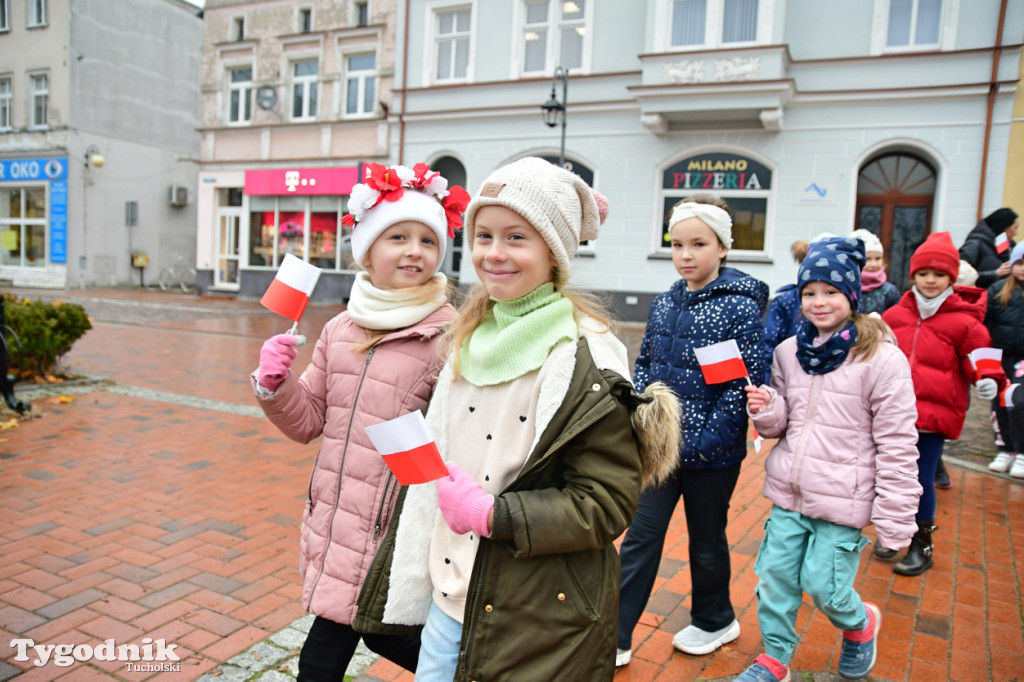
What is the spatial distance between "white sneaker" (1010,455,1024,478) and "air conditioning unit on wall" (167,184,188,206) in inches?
1027

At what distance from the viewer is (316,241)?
1964 centimetres

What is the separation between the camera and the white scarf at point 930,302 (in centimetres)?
378

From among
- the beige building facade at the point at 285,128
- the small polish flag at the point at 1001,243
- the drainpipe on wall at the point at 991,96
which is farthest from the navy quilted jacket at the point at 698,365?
the beige building facade at the point at 285,128

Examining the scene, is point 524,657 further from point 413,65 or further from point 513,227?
point 413,65

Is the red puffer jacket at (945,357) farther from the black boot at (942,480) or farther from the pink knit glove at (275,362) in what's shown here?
the pink knit glove at (275,362)

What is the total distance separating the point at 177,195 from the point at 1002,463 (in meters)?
26.0

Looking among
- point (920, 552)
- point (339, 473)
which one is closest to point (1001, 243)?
point (920, 552)

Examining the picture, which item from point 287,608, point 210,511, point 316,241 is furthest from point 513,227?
point 316,241

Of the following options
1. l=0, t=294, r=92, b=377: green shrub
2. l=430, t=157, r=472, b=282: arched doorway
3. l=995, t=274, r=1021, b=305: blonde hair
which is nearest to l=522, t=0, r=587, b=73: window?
l=430, t=157, r=472, b=282: arched doorway

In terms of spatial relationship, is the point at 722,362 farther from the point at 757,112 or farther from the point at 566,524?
the point at 757,112

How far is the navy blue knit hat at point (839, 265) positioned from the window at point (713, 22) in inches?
486

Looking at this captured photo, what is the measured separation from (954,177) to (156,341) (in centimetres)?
1381

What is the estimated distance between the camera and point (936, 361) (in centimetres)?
382

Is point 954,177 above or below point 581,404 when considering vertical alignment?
above
